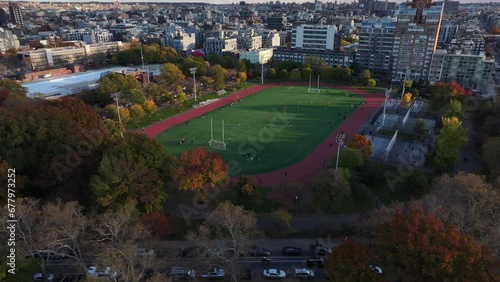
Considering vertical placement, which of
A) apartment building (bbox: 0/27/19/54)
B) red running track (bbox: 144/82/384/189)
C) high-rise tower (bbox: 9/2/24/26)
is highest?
high-rise tower (bbox: 9/2/24/26)

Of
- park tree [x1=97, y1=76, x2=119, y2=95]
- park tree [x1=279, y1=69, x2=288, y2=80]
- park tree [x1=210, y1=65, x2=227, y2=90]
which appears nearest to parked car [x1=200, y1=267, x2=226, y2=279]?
park tree [x1=97, y1=76, x2=119, y2=95]

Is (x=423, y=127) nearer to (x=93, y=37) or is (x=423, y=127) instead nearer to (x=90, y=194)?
(x=90, y=194)

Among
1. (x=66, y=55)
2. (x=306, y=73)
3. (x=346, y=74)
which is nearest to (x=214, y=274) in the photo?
(x=306, y=73)

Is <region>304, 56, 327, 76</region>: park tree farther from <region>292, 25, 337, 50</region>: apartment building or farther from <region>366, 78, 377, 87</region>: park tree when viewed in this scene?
<region>292, 25, 337, 50</region>: apartment building

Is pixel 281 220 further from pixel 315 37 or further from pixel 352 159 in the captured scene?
pixel 315 37

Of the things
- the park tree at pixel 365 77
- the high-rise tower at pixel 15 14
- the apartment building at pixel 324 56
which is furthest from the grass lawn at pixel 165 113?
the high-rise tower at pixel 15 14

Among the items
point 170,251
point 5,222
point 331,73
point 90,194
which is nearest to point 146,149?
point 90,194
